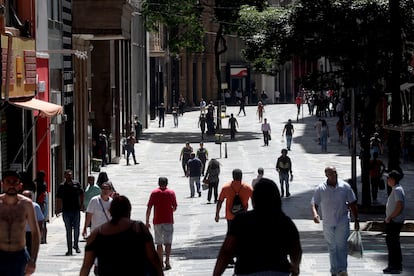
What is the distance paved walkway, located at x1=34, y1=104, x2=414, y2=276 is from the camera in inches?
834

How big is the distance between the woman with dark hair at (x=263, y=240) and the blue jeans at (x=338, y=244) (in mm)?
6065

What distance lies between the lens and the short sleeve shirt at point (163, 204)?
19.2 m

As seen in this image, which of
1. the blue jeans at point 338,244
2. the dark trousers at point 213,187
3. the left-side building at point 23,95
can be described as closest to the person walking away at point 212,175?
the dark trousers at point 213,187

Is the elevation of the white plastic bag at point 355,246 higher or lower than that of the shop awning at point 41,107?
lower

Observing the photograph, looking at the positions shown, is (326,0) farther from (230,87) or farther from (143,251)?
(230,87)

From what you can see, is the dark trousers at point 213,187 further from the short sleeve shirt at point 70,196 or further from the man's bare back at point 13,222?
the man's bare back at point 13,222

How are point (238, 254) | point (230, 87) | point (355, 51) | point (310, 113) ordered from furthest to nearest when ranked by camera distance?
point (230, 87) < point (310, 113) < point (355, 51) < point (238, 254)

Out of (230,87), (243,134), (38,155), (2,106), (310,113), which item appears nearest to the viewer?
(2,106)

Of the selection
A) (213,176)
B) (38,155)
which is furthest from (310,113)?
(38,155)

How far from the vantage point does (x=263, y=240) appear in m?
9.70

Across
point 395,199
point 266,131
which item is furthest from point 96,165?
point 395,199

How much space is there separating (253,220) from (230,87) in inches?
3854

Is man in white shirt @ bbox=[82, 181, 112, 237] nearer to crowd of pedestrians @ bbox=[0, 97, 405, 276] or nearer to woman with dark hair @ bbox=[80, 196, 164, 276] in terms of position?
crowd of pedestrians @ bbox=[0, 97, 405, 276]

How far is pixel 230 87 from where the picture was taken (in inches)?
4232
